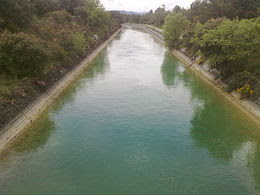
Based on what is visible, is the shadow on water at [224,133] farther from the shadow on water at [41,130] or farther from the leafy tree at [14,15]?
the leafy tree at [14,15]

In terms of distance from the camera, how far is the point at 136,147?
16.9 meters

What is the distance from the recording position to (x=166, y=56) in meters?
50.8

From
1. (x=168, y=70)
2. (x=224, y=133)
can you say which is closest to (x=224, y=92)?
(x=224, y=133)

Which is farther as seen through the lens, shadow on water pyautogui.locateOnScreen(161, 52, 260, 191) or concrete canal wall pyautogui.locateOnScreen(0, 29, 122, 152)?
concrete canal wall pyautogui.locateOnScreen(0, 29, 122, 152)

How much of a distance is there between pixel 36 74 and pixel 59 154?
10631mm

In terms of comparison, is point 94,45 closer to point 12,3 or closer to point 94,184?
point 12,3

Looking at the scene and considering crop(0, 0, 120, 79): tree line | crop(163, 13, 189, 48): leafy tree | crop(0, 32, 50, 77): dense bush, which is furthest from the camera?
crop(163, 13, 189, 48): leafy tree

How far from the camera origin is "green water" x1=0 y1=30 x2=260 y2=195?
1352 centimetres

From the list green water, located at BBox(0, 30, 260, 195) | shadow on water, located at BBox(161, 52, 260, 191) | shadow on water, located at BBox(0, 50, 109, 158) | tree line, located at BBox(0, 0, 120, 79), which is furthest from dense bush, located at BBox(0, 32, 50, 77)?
shadow on water, located at BBox(161, 52, 260, 191)

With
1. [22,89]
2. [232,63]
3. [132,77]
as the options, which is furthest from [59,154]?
[232,63]

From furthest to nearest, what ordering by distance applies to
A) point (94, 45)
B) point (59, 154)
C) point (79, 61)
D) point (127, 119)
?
point (94, 45), point (79, 61), point (127, 119), point (59, 154)

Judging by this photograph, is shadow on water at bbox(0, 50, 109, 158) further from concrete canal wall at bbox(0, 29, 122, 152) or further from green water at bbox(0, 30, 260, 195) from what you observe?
concrete canal wall at bbox(0, 29, 122, 152)

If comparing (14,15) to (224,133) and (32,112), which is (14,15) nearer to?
(32,112)

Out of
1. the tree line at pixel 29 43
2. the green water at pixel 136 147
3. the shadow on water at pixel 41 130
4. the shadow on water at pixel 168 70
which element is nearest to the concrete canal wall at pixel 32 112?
the shadow on water at pixel 41 130
